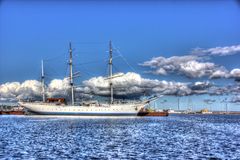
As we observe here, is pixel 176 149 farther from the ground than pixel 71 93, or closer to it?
closer to it

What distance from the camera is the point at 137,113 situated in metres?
173

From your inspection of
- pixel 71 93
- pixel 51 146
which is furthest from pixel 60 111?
pixel 51 146

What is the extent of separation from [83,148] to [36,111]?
12847 cm

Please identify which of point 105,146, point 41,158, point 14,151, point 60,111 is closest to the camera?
point 41,158

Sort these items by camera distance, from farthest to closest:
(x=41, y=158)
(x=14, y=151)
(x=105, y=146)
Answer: (x=105, y=146), (x=14, y=151), (x=41, y=158)

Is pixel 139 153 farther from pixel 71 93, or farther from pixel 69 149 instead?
pixel 71 93

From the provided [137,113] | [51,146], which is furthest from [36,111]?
[51,146]

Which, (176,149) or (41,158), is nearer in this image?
(41,158)

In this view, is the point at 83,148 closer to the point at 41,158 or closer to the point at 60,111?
the point at 41,158

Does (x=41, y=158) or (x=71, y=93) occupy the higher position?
(x=71, y=93)

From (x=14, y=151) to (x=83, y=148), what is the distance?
7.14 meters

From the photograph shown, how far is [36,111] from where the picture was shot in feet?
564

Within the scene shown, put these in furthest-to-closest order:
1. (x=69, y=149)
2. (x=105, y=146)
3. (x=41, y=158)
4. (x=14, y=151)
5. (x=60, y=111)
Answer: (x=60, y=111)
(x=105, y=146)
(x=69, y=149)
(x=14, y=151)
(x=41, y=158)

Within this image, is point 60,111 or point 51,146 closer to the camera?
point 51,146
